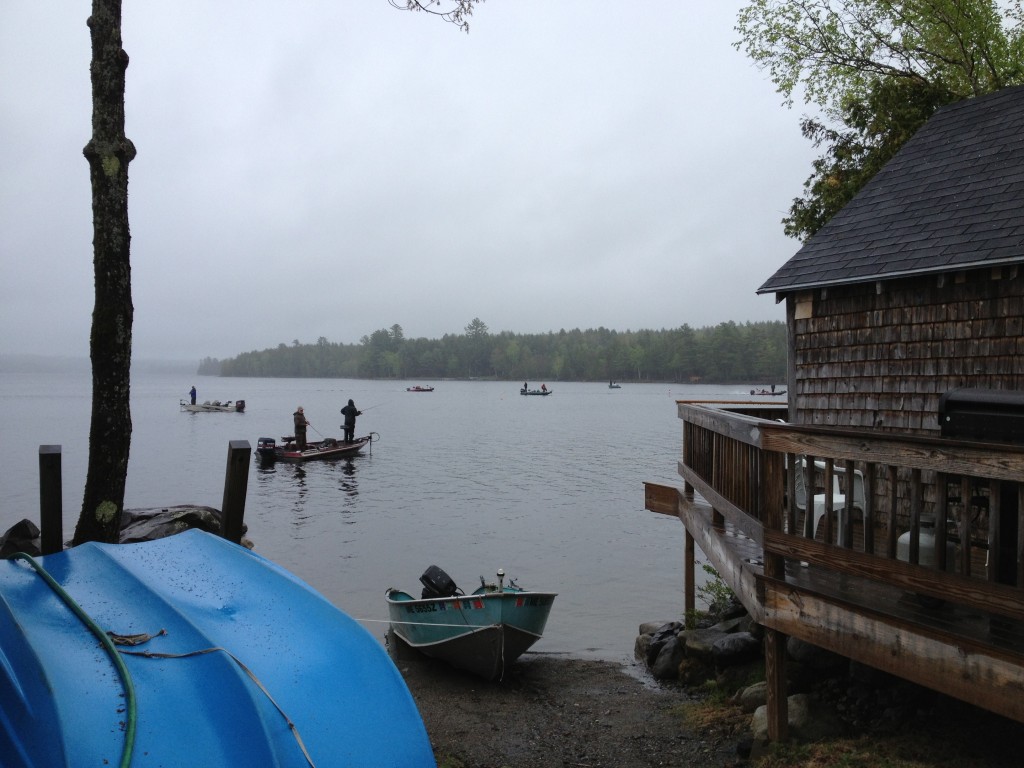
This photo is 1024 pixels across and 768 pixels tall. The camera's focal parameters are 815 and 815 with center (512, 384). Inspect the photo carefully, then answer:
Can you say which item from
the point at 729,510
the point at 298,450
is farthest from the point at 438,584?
the point at 298,450

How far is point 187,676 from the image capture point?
4336 millimetres

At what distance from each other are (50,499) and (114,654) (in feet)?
10.2

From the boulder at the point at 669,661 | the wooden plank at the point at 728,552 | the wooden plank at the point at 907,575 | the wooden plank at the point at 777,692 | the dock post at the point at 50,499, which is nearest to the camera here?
the wooden plank at the point at 907,575

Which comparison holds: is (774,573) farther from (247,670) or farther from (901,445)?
(247,670)

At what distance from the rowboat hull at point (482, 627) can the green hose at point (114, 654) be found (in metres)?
5.50

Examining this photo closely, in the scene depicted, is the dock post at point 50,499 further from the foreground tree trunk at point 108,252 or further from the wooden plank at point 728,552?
the wooden plank at point 728,552

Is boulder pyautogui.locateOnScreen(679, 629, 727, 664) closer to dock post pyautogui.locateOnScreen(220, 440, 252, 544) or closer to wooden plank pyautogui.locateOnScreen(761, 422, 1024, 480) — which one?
wooden plank pyautogui.locateOnScreen(761, 422, 1024, 480)

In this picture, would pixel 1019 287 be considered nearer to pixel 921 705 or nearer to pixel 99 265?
pixel 921 705

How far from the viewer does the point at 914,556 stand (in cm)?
477

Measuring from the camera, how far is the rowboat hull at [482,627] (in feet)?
32.9

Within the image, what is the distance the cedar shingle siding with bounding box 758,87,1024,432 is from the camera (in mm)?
8398

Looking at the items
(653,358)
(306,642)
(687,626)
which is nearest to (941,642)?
(306,642)

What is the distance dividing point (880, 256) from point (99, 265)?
8.17 m

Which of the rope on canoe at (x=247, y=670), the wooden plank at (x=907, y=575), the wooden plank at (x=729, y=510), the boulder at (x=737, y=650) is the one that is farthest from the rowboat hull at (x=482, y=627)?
the rope on canoe at (x=247, y=670)
